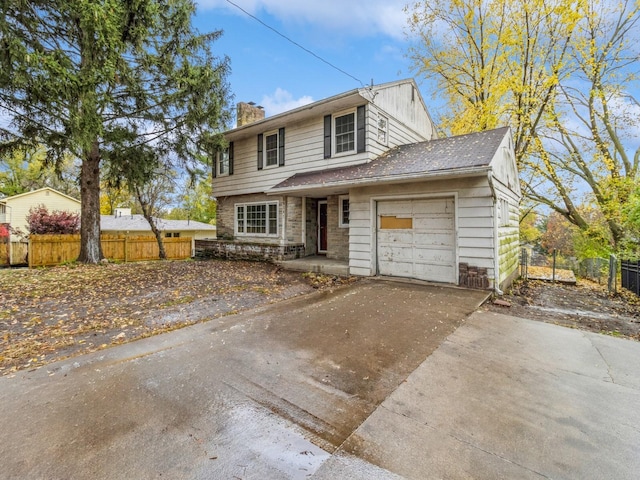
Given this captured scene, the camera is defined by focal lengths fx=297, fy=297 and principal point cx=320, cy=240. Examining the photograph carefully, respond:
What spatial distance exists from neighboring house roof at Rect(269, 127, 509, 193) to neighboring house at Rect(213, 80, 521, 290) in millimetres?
38

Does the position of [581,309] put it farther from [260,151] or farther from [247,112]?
[247,112]

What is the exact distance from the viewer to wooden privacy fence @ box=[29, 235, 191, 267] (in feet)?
41.4

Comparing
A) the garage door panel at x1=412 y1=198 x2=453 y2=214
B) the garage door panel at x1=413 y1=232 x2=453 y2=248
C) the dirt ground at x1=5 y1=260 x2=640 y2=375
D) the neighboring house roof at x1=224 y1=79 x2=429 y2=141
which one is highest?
the neighboring house roof at x1=224 y1=79 x2=429 y2=141

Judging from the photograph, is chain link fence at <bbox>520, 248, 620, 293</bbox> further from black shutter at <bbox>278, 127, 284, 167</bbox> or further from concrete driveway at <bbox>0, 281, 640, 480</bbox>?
black shutter at <bbox>278, 127, 284, 167</bbox>

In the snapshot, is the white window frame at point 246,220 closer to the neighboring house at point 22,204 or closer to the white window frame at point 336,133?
the white window frame at point 336,133

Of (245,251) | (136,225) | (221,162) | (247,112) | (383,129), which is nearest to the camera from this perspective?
(383,129)

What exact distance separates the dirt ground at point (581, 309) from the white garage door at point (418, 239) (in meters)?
1.56

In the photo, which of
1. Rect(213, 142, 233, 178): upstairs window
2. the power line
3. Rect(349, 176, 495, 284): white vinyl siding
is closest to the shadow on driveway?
Rect(349, 176, 495, 284): white vinyl siding

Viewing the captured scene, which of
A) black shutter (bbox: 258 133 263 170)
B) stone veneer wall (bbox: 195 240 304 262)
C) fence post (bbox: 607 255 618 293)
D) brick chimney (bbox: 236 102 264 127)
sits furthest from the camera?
brick chimney (bbox: 236 102 264 127)

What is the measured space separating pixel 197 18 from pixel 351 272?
33.7 feet

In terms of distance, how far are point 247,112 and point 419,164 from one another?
1048 cm

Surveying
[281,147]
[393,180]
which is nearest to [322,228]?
[281,147]

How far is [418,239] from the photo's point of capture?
25.2 feet

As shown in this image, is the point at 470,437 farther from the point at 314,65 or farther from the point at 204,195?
the point at 204,195
